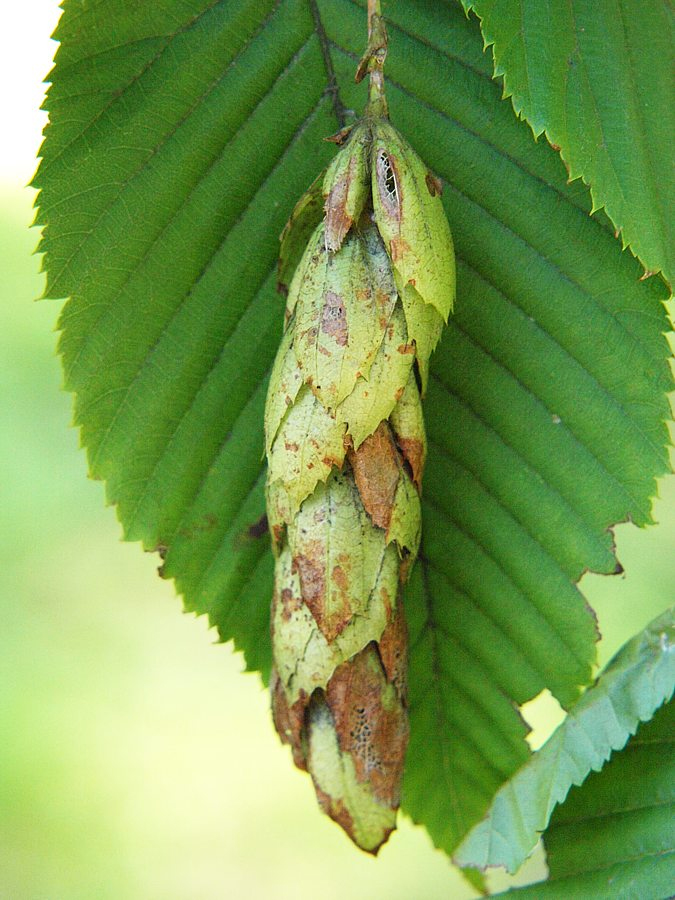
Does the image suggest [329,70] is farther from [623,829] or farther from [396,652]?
[623,829]

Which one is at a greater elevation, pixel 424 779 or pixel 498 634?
pixel 498 634

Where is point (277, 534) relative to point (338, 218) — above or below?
below

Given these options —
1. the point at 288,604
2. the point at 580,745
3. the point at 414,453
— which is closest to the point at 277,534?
the point at 288,604

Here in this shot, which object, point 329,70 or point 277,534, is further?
point 329,70

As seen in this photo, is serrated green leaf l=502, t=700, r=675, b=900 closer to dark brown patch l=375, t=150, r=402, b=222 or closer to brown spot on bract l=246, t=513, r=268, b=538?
brown spot on bract l=246, t=513, r=268, b=538

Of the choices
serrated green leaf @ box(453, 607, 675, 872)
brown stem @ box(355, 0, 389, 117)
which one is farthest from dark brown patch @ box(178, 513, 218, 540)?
brown stem @ box(355, 0, 389, 117)

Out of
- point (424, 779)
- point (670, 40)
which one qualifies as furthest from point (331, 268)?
point (424, 779)

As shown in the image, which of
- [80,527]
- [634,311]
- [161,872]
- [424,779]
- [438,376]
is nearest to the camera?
[634,311]

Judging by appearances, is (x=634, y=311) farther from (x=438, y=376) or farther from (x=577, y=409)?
(x=438, y=376)
